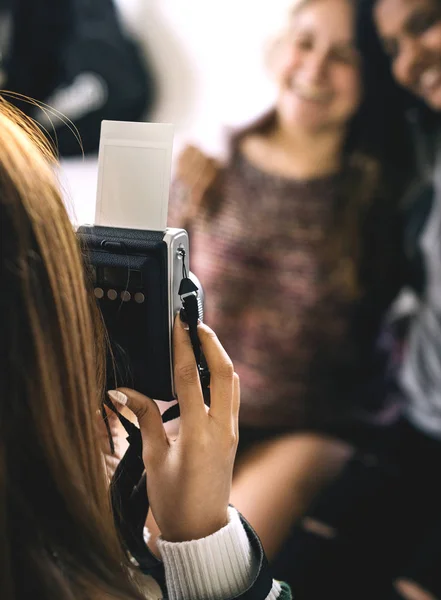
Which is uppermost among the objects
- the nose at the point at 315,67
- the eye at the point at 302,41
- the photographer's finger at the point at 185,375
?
the eye at the point at 302,41

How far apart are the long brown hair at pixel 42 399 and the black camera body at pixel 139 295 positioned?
70 mm

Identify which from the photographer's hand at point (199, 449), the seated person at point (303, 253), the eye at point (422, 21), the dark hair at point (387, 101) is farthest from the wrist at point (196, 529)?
the eye at point (422, 21)

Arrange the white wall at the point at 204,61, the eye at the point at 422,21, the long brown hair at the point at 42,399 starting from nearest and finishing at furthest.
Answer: the long brown hair at the point at 42,399
the eye at the point at 422,21
the white wall at the point at 204,61

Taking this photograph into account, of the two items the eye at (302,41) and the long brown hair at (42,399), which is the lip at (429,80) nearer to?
the eye at (302,41)

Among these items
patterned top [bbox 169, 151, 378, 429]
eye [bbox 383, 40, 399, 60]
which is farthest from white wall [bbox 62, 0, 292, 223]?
eye [bbox 383, 40, 399, 60]

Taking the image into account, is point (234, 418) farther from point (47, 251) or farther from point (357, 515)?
point (357, 515)

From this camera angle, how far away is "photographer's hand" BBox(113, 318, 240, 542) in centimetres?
50

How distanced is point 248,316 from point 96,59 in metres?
0.79

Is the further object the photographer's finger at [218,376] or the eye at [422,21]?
the eye at [422,21]

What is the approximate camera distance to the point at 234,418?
522 mm

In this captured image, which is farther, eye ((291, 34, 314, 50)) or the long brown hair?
eye ((291, 34, 314, 50))

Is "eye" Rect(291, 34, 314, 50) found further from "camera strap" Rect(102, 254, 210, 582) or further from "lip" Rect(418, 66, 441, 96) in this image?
"camera strap" Rect(102, 254, 210, 582)

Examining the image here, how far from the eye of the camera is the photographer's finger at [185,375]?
49 cm

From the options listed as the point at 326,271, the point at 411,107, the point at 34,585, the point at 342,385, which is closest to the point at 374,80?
the point at 411,107
